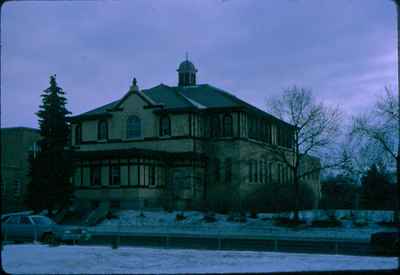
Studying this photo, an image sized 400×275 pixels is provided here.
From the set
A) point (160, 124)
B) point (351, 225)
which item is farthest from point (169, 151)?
point (351, 225)

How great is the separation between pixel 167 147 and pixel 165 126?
6.80ft

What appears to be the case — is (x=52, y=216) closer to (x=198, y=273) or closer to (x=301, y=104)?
(x=301, y=104)

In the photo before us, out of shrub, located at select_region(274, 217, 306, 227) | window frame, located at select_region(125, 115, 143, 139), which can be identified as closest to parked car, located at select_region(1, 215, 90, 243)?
shrub, located at select_region(274, 217, 306, 227)

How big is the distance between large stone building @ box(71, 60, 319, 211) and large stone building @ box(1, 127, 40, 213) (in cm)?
484

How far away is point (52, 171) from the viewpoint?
148 feet

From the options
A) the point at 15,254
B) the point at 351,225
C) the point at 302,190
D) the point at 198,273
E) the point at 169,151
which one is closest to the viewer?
the point at 198,273

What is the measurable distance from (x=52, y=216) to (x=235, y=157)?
55.8 ft

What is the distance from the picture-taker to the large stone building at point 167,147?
166 feet

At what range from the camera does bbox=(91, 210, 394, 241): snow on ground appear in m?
36.0

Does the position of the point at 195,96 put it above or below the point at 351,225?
above

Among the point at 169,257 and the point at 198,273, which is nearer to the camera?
the point at 198,273

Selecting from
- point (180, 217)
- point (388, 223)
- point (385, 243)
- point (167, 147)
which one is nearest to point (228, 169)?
point (167, 147)

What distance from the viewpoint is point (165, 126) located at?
55.3 m

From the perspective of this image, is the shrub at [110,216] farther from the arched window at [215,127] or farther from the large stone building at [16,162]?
the arched window at [215,127]
